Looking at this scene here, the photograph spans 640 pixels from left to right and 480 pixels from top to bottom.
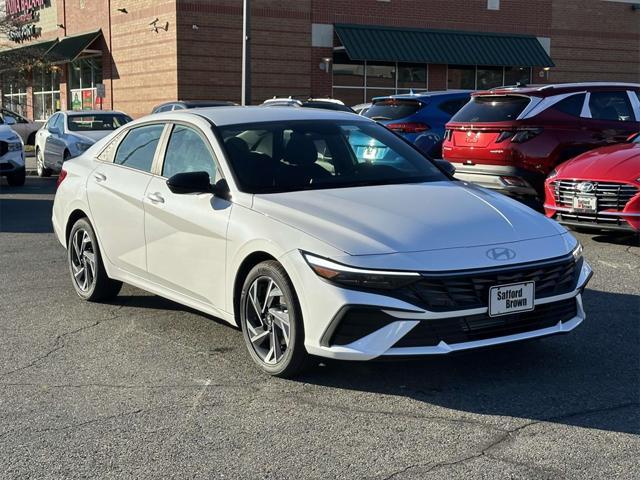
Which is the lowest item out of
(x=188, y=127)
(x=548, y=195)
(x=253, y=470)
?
(x=253, y=470)

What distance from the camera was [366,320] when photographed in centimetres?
446

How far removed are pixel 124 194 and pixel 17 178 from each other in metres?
11.7

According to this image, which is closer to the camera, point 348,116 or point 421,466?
point 421,466

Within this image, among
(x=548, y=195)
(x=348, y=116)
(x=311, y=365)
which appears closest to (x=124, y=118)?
(x=548, y=195)

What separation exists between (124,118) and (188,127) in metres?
13.4

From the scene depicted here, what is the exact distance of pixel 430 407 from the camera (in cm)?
452

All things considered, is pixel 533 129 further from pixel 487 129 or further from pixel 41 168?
pixel 41 168

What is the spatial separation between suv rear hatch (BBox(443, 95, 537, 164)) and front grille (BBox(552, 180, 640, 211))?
52.6 inches

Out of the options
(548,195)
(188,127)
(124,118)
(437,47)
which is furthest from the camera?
(437,47)

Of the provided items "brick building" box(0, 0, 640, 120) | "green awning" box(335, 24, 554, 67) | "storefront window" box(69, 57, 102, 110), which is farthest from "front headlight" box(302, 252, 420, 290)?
"storefront window" box(69, 57, 102, 110)

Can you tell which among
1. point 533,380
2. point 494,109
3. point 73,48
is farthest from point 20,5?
point 533,380

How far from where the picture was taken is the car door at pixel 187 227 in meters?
5.37

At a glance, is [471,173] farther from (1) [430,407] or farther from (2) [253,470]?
(2) [253,470]

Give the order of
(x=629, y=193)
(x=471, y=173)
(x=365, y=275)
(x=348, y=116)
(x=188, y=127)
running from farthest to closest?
(x=471, y=173)
(x=629, y=193)
(x=348, y=116)
(x=188, y=127)
(x=365, y=275)
